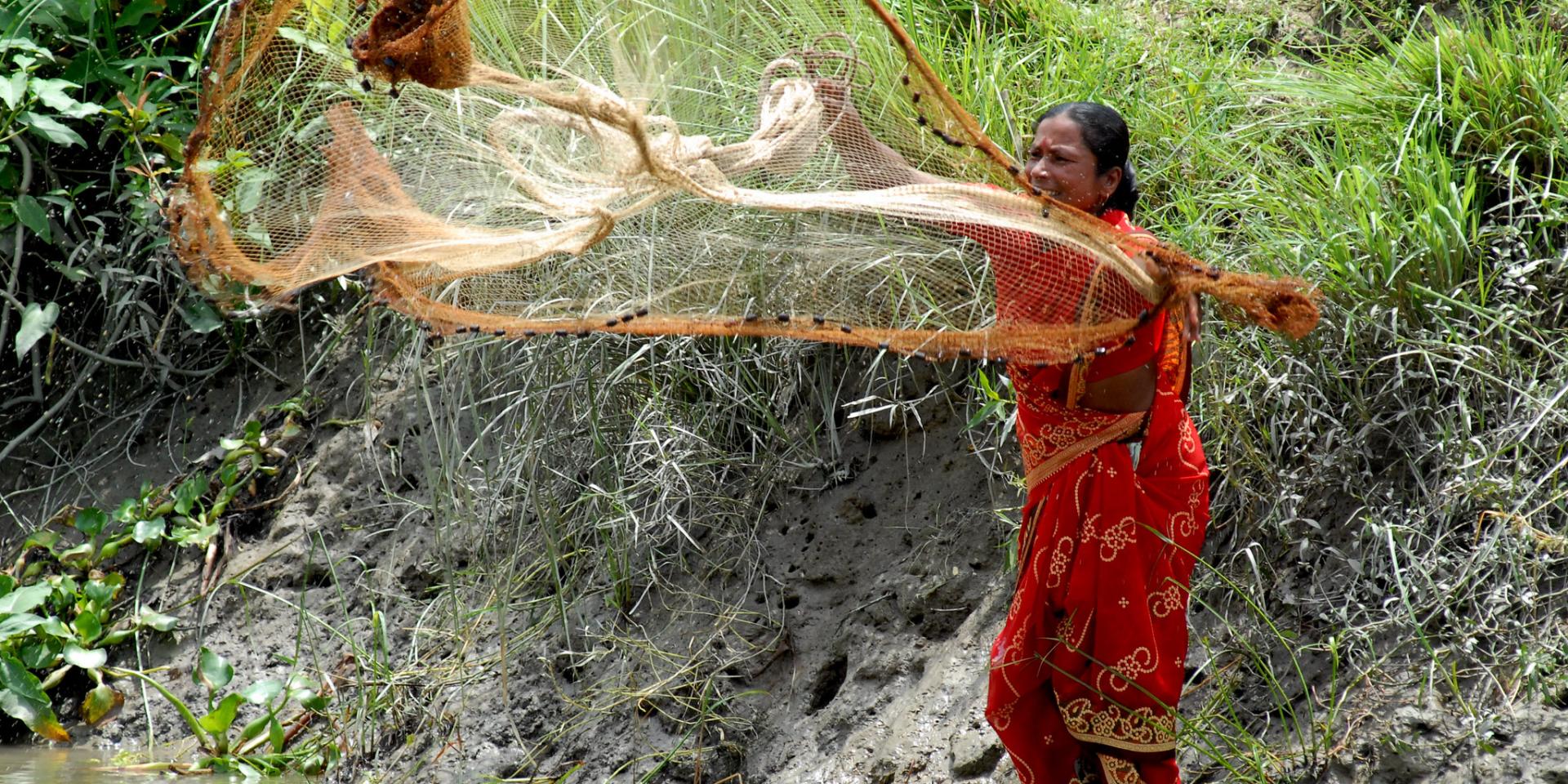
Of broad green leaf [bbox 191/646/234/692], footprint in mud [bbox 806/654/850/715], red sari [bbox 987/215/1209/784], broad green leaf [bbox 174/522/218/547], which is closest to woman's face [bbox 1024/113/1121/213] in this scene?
red sari [bbox 987/215/1209/784]

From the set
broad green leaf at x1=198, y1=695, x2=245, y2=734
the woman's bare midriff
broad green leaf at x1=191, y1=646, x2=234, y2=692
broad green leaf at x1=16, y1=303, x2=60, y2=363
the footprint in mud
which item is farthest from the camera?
broad green leaf at x1=16, y1=303, x2=60, y2=363

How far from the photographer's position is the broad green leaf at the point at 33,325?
504 cm

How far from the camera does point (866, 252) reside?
3.29 metres

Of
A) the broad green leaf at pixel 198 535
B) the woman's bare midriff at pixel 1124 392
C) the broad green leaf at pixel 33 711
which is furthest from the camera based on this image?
the broad green leaf at pixel 198 535

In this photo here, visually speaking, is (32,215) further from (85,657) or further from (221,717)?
(221,717)

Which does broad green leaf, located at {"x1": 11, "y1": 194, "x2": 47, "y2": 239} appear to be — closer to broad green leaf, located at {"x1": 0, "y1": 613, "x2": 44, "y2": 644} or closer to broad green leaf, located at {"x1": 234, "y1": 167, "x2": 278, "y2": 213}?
broad green leaf, located at {"x1": 0, "y1": 613, "x2": 44, "y2": 644}

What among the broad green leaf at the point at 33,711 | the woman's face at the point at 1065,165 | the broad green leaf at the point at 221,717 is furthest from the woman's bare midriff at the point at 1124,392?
the broad green leaf at the point at 33,711

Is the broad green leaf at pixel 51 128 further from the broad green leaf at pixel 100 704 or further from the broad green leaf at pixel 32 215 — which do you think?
the broad green leaf at pixel 100 704

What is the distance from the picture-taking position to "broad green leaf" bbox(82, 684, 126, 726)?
4.40m

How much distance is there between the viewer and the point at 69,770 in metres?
4.07

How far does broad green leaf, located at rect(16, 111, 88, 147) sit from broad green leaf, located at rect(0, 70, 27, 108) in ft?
0.25

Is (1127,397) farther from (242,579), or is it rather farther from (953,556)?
(242,579)

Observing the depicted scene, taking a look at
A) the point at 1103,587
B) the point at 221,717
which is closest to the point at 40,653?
the point at 221,717

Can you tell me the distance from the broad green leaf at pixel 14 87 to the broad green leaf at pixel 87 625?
180 centimetres
